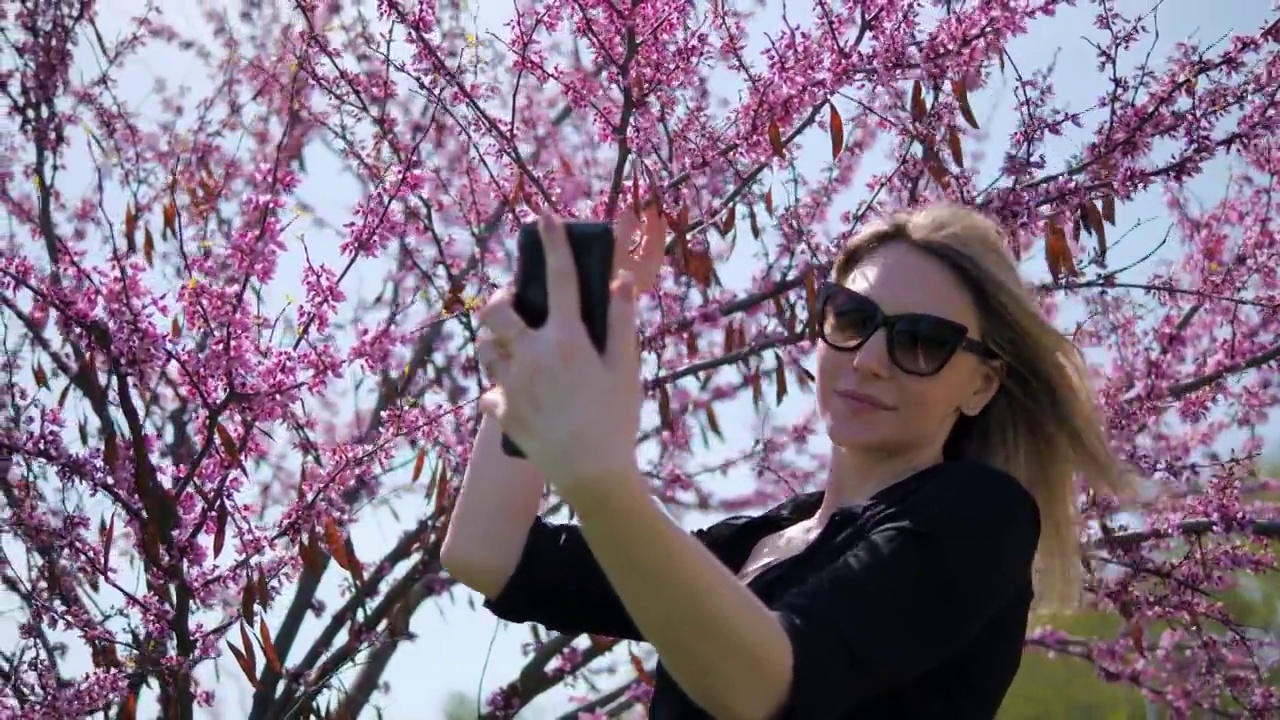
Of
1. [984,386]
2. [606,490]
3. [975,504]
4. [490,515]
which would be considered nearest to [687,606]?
[606,490]

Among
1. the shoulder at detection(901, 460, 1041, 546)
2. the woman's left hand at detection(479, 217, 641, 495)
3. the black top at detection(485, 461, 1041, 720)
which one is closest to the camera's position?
the woman's left hand at detection(479, 217, 641, 495)

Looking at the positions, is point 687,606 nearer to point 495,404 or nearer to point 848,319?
point 495,404

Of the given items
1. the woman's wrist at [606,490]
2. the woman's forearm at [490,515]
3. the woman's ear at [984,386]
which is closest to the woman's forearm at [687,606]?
the woman's wrist at [606,490]

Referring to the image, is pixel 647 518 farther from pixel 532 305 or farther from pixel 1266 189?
pixel 1266 189

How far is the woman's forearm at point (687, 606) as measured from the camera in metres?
0.80

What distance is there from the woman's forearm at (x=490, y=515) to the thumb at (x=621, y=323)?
0.50m

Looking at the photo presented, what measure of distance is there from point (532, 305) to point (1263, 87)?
312 centimetres

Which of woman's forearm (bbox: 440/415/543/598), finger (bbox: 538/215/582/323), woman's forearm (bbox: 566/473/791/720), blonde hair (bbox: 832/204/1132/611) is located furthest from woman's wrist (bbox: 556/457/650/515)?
blonde hair (bbox: 832/204/1132/611)

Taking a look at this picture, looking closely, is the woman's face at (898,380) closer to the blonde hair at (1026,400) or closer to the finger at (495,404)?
the blonde hair at (1026,400)

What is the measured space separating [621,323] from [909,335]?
59cm

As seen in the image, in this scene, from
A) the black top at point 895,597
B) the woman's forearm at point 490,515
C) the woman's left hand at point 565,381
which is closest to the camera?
the woman's left hand at point 565,381

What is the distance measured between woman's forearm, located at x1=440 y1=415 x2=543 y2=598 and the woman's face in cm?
35

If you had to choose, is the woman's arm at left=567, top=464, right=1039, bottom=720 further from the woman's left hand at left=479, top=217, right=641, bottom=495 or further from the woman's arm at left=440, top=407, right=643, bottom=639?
the woman's arm at left=440, top=407, right=643, bottom=639

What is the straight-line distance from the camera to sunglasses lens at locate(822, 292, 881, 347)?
134 cm
